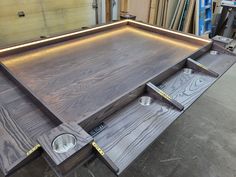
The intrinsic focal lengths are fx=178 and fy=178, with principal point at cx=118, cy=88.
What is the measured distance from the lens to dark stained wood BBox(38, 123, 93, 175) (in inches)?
22.0

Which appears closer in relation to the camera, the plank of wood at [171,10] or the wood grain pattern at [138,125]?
the wood grain pattern at [138,125]

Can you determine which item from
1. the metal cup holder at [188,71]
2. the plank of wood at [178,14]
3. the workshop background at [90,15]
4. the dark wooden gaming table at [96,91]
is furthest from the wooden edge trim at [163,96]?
the plank of wood at [178,14]

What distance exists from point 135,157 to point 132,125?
0.16m

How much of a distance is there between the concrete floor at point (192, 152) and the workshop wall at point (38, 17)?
1.47 m

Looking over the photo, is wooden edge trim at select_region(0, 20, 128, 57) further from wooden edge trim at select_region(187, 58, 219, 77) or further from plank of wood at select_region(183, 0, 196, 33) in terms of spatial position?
plank of wood at select_region(183, 0, 196, 33)

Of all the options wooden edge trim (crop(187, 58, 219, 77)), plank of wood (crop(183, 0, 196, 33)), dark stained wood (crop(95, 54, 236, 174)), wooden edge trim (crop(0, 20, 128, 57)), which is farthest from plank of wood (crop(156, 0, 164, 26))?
dark stained wood (crop(95, 54, 236, 174))

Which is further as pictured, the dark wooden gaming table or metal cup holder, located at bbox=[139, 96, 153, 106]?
metal cup holder, located at bbox=[139, 96, 153, 106]

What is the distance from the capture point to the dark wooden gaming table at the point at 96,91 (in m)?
0.63

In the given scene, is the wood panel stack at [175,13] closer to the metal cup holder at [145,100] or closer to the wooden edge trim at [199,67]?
the wooden edge trim at [199,67]

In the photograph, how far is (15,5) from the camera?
2.26 metres

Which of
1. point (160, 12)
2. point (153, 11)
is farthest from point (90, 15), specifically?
point (160, 12)

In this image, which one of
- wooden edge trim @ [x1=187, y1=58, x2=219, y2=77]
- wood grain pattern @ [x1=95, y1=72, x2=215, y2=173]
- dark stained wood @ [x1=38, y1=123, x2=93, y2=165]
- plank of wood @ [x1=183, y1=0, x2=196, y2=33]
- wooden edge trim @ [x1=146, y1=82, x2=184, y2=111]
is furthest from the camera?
plank of wood @ [x1=183, y1=0, x2=196, y2=33]

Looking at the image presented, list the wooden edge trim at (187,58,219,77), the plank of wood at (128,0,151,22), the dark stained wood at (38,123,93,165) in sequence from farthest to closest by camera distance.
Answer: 1. the plank of wood at (128,0,151,22)
2. the wooden edge trim at (187,58,219,77)
3. the dark stained wood at (38,123,93,165)

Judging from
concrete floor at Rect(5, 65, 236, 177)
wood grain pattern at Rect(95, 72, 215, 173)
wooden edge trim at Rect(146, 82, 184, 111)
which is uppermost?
wooden edge trim at Rect(146, 82, 184, 111)
